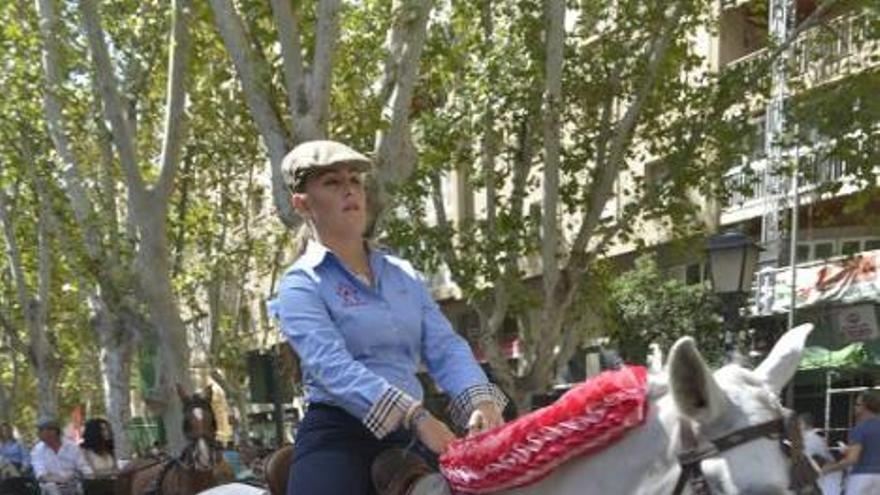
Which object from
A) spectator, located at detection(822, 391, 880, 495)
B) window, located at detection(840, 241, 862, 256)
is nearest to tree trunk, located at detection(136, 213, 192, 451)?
spectator, located at detection(822, 391, 880, 495)

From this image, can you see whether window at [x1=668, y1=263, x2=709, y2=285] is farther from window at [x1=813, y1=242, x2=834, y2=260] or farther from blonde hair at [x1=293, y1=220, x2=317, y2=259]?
blonde hair at [x1=293, y1=220, x2=317, y2=259]

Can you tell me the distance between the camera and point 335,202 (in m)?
3.75

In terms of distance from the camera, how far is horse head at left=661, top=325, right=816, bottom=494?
2.79 meters

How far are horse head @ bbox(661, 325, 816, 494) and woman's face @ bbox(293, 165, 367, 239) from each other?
48.8 inches

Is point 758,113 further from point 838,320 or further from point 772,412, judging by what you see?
point 772,412

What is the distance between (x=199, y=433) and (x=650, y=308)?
15.5 m

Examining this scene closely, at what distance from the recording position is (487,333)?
63.5 feet

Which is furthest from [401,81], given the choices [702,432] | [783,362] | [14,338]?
[14,338]

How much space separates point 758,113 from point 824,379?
6263 mm

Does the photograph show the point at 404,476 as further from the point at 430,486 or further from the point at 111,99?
the point at 111,99

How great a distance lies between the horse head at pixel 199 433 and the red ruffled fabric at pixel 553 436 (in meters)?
9.85

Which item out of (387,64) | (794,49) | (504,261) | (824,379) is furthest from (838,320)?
(387,64)

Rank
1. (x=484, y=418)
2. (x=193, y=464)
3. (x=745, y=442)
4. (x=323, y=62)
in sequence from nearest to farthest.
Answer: (x=745, y=442) → (x=484, y=418) → (x=323, y=62) → (x=193, y=464)

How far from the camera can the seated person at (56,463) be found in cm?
1667
